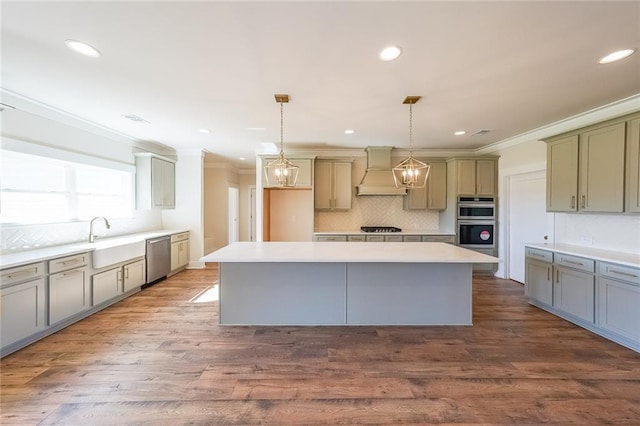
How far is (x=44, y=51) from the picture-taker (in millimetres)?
2031

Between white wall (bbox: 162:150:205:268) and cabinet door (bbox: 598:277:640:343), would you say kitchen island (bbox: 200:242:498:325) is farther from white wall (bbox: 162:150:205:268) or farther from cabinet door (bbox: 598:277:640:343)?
white wall (bbox: 162:150:205:268)

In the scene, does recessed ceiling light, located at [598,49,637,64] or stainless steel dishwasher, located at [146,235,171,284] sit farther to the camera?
stainless steel dishwasher, located at [146,235,171,284]

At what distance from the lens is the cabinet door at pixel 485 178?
505 centimetres

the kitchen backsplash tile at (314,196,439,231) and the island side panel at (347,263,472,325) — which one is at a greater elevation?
the kitchen backsplash tile at (314,196,439,231)

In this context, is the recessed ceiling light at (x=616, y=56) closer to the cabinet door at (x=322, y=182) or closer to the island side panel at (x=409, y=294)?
the island side panel at (x=409, y=294)

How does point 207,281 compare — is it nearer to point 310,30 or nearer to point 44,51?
point 44,51

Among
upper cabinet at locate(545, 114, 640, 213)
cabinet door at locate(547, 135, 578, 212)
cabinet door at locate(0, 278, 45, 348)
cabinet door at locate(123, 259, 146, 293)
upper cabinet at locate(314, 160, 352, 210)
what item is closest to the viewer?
cabinet door at locate(0, 278, 45, 348)

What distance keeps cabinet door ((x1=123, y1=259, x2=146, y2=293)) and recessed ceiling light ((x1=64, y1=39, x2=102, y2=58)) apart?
2.95 meters

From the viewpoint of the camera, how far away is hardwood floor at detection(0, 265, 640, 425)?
5.83 ft

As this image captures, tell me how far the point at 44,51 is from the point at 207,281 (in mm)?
3764

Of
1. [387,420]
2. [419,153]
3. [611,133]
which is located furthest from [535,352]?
[419,153]

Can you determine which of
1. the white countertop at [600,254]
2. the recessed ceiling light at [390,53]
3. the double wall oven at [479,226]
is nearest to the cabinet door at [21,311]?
the recessed ceiling light at [390,53]

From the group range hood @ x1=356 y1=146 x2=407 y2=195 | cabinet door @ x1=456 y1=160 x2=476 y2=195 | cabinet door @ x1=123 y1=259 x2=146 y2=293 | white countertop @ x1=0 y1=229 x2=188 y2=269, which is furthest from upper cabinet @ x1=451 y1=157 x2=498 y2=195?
white countertop @ x1=0 y1=229 x2=188 y2=269

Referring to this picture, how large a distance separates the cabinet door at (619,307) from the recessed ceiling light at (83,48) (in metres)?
5.16
